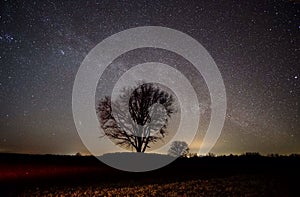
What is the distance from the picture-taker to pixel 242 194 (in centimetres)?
1234

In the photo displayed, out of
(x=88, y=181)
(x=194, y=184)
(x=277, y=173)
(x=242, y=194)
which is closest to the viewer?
(x=242, y=194)

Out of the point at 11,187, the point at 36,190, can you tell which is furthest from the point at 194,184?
the point at 11,187

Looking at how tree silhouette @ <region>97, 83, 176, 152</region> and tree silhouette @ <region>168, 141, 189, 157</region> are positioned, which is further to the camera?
tree silhouette @ <region>168, 141, 189, 157</region>

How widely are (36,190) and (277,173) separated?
13.3 metres

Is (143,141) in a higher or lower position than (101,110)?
lower

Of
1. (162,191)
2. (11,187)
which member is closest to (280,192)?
(162,191)

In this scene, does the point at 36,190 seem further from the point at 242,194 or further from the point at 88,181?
the point at 242,194

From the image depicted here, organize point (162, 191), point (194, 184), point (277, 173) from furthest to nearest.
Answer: point (277, 173), point (194, 184), point (162, 191)

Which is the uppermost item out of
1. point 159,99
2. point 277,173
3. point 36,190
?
point 159,99

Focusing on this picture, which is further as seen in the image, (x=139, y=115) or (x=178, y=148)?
(x=178, y=148)

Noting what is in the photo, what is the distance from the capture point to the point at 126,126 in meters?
38.7

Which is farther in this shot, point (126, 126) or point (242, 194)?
point (126, 126)

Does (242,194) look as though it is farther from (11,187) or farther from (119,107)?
(119,107)

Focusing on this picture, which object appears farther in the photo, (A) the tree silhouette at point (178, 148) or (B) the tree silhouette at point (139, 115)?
(A) the tree silhouette at point (178, 148)
